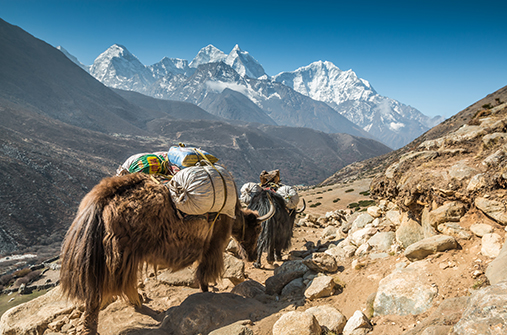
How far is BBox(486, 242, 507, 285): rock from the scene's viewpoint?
228 cm

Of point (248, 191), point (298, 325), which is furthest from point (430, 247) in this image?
point (248, 191)

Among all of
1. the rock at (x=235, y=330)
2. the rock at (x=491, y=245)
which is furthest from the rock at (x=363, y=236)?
the rock at (x=235, y=330)

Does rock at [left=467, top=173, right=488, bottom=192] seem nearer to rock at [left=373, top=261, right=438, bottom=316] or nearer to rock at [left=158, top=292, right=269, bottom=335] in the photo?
rock at [left=373, top=261, right=438, bottom=316]

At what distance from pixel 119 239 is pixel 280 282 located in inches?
103

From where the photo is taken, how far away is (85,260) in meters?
2.91

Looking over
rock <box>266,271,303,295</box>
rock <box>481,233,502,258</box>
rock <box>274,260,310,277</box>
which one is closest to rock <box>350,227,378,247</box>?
rock <box>274,260,310,277</box>

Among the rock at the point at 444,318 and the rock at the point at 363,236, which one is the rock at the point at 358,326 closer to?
the rock at the point at 444,318

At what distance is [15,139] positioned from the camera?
56.8 meters

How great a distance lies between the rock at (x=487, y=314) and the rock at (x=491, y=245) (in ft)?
3.52

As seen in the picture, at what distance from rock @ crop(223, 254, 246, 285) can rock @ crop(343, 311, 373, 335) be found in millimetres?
2701

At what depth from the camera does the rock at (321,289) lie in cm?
363

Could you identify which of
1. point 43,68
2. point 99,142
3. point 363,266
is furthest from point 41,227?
point 43,68

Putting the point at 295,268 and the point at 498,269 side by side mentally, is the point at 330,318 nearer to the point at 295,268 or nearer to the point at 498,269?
the point at 498,269

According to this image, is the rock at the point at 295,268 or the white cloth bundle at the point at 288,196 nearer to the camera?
the rock at the point at 295,268
